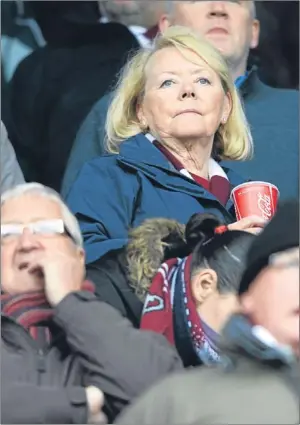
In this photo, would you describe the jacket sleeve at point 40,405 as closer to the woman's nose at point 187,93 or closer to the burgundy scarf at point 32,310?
the burgundy scarf at point 32,310

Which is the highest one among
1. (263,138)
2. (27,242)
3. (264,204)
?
(27,242)

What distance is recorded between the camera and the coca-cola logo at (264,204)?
4.18 m

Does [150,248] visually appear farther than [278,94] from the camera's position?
No

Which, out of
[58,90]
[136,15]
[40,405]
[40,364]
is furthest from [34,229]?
[136,15]

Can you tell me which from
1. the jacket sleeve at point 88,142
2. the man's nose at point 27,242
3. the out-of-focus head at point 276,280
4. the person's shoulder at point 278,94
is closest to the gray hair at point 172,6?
the person's shoulder at point 278,94

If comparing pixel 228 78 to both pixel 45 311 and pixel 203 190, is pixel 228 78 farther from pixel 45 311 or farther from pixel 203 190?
pixel 45 311

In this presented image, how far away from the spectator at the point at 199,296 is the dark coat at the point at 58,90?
111 centimetres

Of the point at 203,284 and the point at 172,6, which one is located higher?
the point at 172,6

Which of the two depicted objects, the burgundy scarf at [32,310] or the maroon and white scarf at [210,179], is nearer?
the burgundy scarf at [32,310]

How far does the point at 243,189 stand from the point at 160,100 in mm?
382

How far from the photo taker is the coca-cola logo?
13.7 feet

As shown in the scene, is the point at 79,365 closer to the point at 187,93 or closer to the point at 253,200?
the point at 253,200

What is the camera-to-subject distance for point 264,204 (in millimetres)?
4191

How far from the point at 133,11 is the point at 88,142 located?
60 cm
